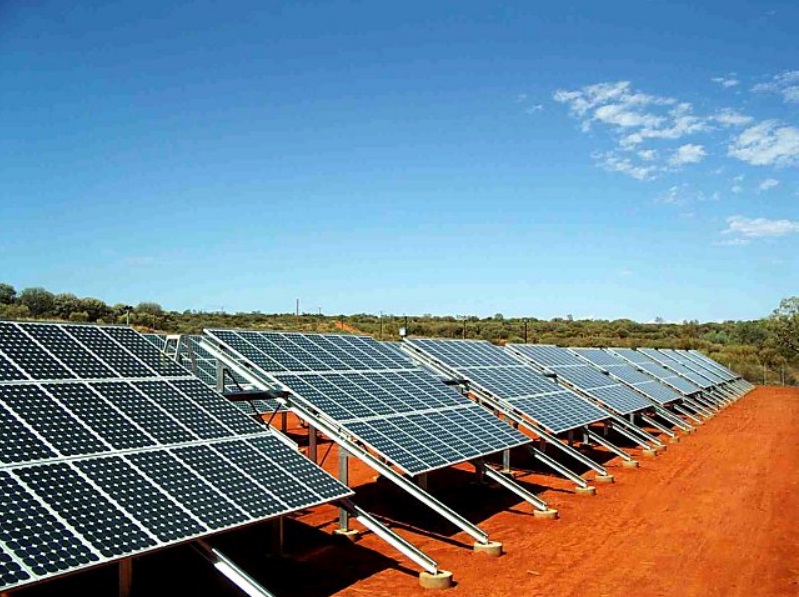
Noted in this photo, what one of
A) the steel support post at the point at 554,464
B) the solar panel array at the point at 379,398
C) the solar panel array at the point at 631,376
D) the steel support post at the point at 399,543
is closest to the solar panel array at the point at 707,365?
the solar panel array at the point at 631,376

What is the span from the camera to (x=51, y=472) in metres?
8.80

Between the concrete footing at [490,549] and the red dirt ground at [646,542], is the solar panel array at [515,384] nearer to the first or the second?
the red dirt ground at [646,542]

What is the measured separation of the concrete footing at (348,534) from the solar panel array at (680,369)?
3885 centimetres

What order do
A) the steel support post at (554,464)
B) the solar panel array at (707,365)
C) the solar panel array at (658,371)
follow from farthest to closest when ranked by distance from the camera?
the solar panel array at (707,365)
the solar panel array at (658,371)
the steel support post at (554,464)

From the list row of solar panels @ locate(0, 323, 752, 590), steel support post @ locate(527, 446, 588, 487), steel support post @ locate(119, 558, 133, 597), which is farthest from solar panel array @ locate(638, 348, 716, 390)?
steel support post @ locate(119, 558, 133, 597)

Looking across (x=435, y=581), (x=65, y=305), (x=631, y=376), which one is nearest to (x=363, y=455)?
(x=435, y=581)

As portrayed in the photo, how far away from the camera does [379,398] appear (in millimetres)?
17109

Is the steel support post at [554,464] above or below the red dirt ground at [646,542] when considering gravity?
above

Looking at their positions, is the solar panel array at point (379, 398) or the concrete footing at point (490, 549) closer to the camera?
the concrete footing at point (490, 549)

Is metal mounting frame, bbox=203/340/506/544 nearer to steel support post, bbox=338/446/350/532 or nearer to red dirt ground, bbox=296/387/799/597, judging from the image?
steel support post, bbox=338/446/350/532

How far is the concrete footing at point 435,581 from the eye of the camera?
12.1 m

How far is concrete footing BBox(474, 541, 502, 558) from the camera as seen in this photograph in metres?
14.0

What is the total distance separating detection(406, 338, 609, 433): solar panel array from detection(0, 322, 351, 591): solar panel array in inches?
446

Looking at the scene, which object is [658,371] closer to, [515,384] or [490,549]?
[515,384]
